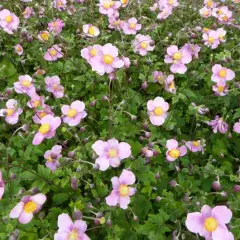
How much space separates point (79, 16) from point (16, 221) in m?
2.39

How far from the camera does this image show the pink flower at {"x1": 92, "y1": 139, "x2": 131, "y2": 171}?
2.12m

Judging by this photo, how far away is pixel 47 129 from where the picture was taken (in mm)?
2293

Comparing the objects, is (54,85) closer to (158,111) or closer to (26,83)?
(26,83)

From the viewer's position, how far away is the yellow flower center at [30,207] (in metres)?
1.85

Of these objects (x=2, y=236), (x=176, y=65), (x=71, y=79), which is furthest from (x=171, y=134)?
(x=2, y=236)

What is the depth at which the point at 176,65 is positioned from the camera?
9.73 feet

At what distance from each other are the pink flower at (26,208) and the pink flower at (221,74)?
5.66 ft

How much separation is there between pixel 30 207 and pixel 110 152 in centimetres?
60

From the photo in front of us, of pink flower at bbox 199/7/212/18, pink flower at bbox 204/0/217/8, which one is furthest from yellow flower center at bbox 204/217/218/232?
pink flower at bbox 204/0/217/8

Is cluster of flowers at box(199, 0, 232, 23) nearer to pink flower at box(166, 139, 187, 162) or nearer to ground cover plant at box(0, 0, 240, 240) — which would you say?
ground cover plant at box(0, 0, 240, 240)

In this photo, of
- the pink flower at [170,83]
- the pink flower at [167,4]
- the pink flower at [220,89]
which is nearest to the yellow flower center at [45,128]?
the pink flower at [170,83]

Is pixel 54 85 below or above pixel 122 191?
above

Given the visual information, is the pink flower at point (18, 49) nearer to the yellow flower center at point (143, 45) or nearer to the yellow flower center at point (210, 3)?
the yellow flower center at point (143, 45)

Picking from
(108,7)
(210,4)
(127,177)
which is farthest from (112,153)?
(210,4)
